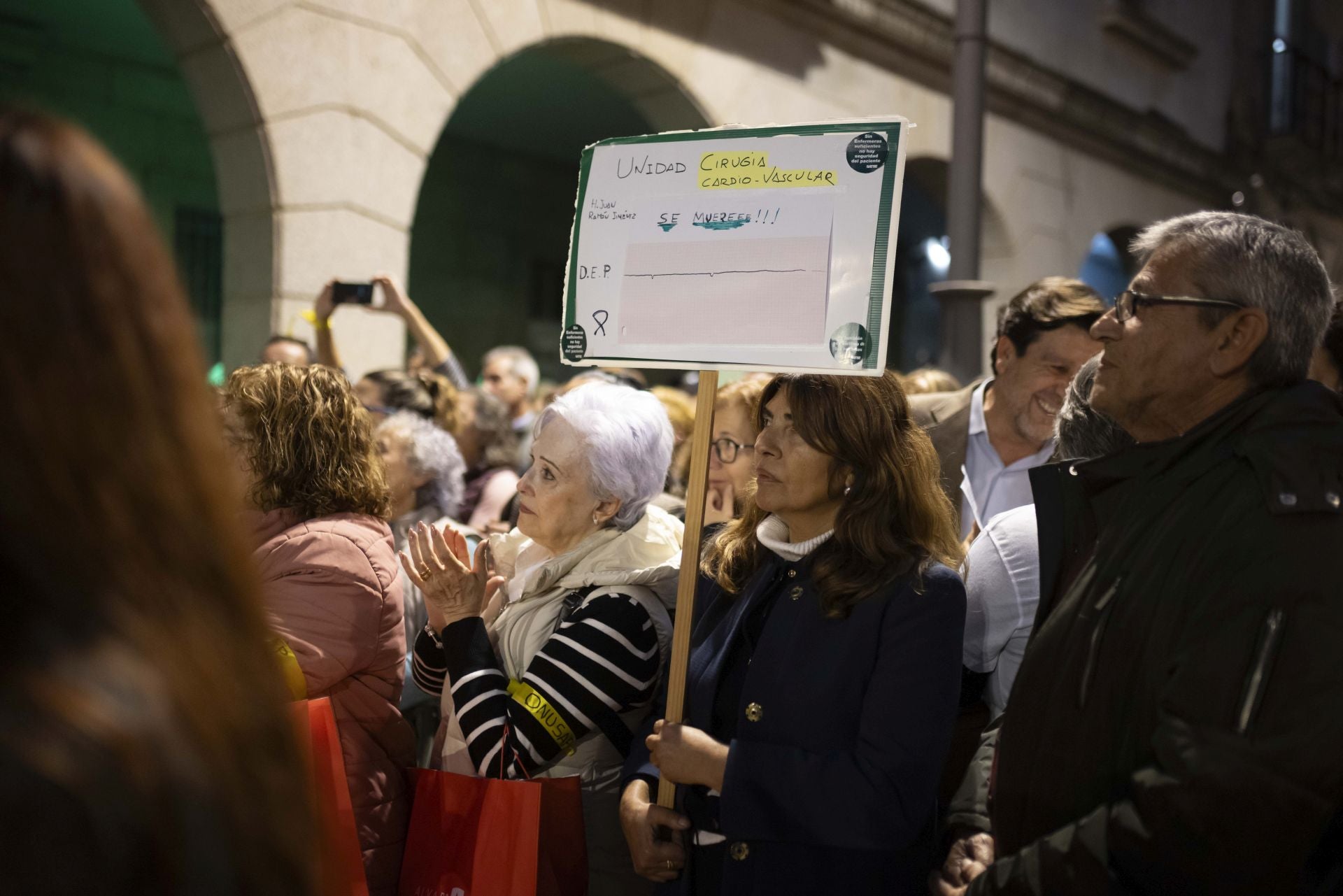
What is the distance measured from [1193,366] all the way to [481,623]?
161cm

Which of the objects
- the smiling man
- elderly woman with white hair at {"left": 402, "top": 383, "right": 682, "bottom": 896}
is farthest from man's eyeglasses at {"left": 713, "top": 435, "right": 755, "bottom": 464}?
elderly woman with white hair at {"left": 402, "top": 383, "right": 682, "bottom": 896}

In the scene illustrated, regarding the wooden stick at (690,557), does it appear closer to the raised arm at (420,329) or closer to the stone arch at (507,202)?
the raised arm at (420,329)

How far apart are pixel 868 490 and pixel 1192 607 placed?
32.8 inches

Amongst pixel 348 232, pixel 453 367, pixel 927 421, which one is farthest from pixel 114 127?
pixel 927 421

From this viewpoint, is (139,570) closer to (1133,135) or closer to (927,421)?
(927,421)

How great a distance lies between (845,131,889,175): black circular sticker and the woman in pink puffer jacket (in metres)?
1.40

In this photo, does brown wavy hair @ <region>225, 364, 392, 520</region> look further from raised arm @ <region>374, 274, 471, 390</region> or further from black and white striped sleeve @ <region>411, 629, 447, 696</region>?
raised arm @ <region>374, 274, 471, 390</region>

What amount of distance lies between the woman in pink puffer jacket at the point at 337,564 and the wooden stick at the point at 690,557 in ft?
2.55

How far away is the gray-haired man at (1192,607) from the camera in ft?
5.18

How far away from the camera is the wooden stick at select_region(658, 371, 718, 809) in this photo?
2363 mm

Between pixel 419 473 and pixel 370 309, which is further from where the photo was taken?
pixel 370 309

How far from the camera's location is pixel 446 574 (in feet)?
8.84

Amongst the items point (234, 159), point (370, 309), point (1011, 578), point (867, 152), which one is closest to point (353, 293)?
point (370, 309)

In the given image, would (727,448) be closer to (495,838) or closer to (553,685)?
(553,685)
